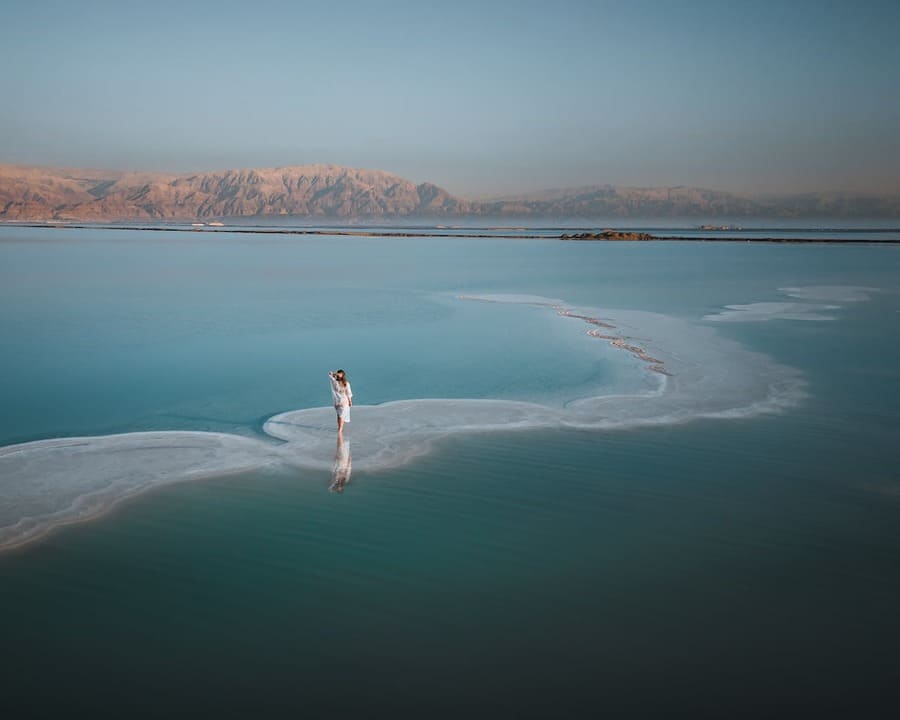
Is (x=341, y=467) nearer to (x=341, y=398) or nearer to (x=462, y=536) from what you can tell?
(x=341, y=398)

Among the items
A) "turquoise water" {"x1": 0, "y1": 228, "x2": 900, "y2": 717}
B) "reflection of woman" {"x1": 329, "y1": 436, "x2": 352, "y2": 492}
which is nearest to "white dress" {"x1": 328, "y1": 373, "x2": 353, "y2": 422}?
"reflection of woman" {"x1": 329, "y1": 436, "x2": 352, "y2": 492}

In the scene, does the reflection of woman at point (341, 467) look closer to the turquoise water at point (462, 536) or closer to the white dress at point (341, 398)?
the turquoise water at point (462, 536)

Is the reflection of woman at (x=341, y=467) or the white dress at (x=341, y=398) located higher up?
the white dress at (x=341, y=398)

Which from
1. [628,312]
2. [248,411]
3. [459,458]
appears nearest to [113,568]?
[459,458]

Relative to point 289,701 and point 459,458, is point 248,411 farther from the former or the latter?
point 289,701

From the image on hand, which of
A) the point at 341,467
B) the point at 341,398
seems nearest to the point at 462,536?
the point at 341,467

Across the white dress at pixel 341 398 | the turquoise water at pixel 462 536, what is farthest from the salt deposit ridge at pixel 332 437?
the white dress at pixel 341 398
